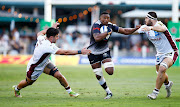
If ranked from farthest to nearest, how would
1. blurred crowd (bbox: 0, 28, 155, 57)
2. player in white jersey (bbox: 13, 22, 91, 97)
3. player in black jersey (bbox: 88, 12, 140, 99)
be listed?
blurred crowd (bbox: 0, 28, 155, 57), player in black jersey (bbox: 88, 12, 140, 99), player in white jersey (bbox: 13, 22, 91, 97)

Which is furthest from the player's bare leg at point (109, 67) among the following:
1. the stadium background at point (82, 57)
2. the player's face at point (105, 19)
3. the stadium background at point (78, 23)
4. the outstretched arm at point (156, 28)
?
the stadium background at point (78, 23)

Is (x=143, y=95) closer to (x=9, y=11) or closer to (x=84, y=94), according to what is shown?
(x=84, y=94)

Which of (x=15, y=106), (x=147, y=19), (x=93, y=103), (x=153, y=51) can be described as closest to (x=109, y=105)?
(x=93, y=103)

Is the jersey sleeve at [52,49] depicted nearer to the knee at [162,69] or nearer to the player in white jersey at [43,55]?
the player in white jersey at [43,55]

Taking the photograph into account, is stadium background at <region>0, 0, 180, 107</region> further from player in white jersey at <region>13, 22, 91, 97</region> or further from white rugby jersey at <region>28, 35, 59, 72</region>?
white rugby jersey at <region>28, 35, 59, 72</region>

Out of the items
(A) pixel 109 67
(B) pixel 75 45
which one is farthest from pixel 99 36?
(B) pixel 75 45

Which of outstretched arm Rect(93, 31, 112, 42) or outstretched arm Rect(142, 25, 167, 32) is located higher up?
outstretched arm Rect(142, 25, 167, 32)

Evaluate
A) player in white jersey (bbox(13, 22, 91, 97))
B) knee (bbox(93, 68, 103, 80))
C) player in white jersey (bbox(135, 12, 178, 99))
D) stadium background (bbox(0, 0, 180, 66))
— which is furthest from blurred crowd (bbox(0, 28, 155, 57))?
player in white jersey (bbox(135, 12, 178, 99))

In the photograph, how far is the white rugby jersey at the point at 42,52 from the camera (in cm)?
990

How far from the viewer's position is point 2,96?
423 inches

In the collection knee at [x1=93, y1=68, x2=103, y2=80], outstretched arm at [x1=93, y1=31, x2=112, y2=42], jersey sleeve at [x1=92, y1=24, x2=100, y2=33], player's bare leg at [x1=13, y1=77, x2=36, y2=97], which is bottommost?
player's bare leg at [x1=13, y1=77, x2=36, y2=97]

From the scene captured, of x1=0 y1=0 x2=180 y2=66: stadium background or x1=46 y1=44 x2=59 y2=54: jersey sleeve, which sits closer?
x1=46 y1=44 x2=59 y2=54: jersey sleeve

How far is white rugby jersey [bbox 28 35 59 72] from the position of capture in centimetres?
990

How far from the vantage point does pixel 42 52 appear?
10.1 m
